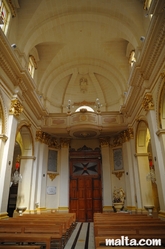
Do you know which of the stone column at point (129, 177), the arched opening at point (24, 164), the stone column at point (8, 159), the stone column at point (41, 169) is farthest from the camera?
the stone column at point (41, 169)

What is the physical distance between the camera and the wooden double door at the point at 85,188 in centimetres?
1151

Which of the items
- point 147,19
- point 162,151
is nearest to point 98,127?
point 162,151

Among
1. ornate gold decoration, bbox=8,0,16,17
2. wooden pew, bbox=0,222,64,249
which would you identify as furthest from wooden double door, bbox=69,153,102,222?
ornate gold decoration, bbox=8,0,16,17

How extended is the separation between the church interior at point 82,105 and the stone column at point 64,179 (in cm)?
6

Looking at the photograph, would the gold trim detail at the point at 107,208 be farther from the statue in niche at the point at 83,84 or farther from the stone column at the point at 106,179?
the statue in niche at the point at 83,84

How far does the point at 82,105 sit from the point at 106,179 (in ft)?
18.8

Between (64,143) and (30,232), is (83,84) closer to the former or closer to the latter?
(64,143)

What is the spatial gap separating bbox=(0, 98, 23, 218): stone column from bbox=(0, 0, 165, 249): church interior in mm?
36

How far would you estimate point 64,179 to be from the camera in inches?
472

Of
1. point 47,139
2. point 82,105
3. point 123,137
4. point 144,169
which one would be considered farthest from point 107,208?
point 82,105

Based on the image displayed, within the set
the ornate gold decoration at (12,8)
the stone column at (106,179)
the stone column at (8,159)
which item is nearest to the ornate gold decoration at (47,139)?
the stone column at (106,179)

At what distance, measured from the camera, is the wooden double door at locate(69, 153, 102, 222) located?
37.8 feet

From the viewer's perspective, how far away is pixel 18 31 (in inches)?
352

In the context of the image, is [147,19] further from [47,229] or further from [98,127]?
[47,229]
